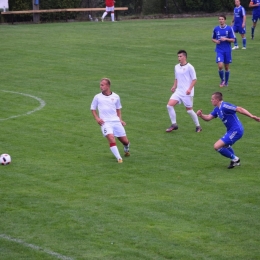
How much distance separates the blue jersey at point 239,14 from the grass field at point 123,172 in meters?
3.37

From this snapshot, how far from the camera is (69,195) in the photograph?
521 inches

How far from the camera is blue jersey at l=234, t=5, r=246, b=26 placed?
111ft

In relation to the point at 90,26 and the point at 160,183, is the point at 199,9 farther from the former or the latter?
the point at 160,183

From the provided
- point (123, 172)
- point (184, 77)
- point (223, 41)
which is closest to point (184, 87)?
point (184, 77)

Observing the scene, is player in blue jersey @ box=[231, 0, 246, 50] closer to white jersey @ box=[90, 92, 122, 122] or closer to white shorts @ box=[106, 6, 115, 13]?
white shorts @ box=[106, 6, 115, 13]

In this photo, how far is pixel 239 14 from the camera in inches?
1341

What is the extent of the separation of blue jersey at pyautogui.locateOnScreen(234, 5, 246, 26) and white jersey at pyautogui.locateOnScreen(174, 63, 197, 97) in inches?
625

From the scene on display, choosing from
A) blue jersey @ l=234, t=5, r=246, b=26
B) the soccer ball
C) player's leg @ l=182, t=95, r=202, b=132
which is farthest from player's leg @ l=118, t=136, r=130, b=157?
blue jersey @ l=234, t=5, r=246, b=26

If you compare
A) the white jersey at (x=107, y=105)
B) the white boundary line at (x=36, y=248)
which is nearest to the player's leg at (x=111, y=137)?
the white jersey at (x=107, y=105)

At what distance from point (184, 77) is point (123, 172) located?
16.3 feet

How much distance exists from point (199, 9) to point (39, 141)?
39.3 meters

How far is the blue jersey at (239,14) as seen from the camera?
33891mm

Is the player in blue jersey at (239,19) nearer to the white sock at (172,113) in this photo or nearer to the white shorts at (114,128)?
the white sock at (172,113)

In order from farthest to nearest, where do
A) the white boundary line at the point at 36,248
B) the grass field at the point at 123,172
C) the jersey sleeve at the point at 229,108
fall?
the jersey sleeve at the point at 229,108 → the grass field at the point at 123,172 → the white boundary line at the point at 36,248
